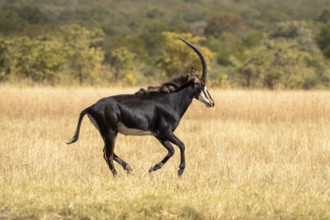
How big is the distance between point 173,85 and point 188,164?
1.57 metres

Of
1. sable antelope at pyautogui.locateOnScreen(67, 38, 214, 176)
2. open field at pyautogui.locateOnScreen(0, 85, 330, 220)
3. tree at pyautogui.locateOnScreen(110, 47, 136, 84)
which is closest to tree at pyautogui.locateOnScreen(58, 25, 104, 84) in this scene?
tree at pyautogui.locateOnScreen(110, 47, 136, 84)

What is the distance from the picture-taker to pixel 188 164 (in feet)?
34.3

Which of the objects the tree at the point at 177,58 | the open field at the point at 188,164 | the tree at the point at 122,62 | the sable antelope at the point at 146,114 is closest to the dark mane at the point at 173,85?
the sable antelope at the point at 146,114

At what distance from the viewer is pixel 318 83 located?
34.0 metres

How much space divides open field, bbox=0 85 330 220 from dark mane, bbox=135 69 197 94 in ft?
3.30

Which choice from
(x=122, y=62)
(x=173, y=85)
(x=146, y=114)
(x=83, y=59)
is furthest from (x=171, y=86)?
(x=122, y=62)

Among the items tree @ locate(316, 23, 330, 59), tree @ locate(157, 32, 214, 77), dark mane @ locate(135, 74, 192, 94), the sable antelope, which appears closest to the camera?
the sable antelope

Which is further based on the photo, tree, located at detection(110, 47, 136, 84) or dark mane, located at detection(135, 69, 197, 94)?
tree, located at detection(110, 47, 136, 84)

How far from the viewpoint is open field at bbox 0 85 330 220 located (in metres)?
7.11

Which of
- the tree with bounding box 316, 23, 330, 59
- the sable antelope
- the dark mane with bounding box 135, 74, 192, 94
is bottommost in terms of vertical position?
the tree with bounding box 316, 23, 330, 59

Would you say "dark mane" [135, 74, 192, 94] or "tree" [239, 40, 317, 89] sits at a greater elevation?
"dark mane" [135, 74, 192, 94]

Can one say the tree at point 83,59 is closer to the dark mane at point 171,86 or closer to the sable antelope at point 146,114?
the dark mane at point 171,86

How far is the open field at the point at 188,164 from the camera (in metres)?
7.11

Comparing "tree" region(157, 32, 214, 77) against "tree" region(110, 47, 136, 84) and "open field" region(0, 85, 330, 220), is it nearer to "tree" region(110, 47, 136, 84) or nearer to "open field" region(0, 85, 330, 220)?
"tree" region(110, 47, 136, 84)
